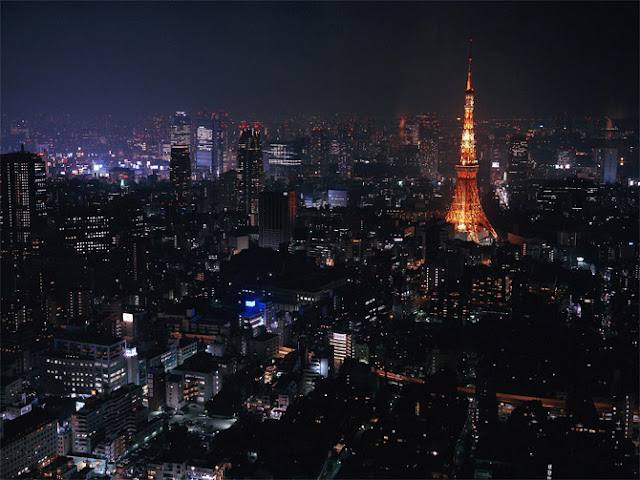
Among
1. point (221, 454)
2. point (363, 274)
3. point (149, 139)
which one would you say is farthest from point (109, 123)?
point (221, 454)

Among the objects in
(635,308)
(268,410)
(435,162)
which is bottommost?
(268,410)

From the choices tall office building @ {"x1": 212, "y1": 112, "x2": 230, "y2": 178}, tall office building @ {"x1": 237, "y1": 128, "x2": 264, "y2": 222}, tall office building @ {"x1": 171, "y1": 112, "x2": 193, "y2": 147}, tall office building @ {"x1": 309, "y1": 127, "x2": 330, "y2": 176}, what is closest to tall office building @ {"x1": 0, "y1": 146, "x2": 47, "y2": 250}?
tall office building @ {"x1": 171, "y1": 112, "x2": 193, "y2": 147}

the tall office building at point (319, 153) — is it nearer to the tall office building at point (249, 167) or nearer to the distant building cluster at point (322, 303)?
the distant building cluster at point (322, 303)

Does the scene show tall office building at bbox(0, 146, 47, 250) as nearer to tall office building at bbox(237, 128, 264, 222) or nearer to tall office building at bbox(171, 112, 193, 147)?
tall office building at bbox(171, 112, 193, 147)

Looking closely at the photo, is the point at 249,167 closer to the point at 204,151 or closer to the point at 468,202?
the point at 204,151

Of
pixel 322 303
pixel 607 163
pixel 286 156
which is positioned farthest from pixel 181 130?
pixel 607 163

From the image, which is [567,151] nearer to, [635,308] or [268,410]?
[635,308]
